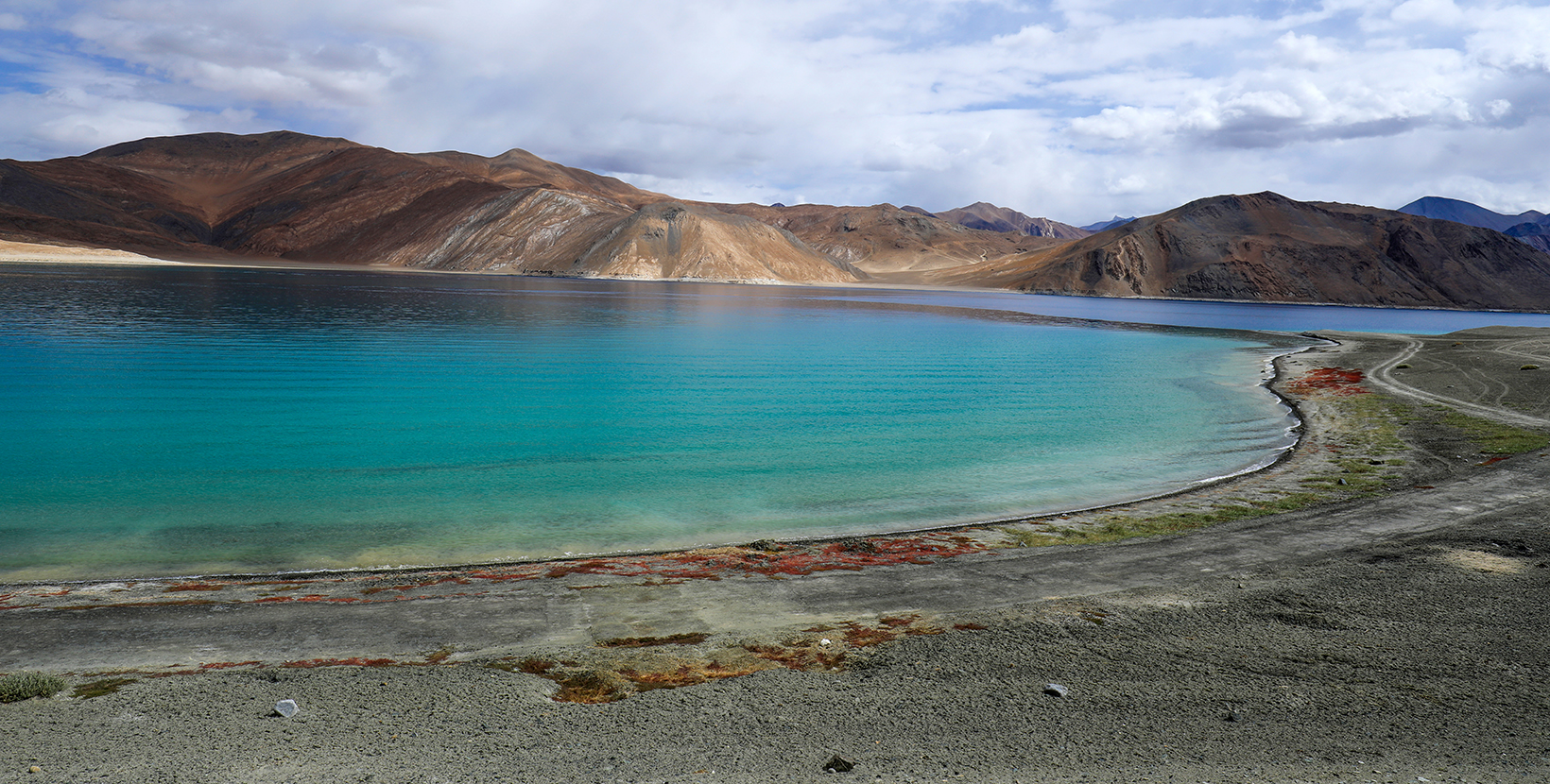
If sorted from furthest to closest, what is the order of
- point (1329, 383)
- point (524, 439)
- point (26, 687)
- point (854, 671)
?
point (1329, 383)
point (524, 439)
point (854, 671)
point (26, 687)

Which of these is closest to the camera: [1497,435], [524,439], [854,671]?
[854,671]

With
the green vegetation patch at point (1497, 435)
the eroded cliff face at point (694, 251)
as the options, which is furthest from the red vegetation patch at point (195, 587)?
the eroded cliff face at point (694, 251)

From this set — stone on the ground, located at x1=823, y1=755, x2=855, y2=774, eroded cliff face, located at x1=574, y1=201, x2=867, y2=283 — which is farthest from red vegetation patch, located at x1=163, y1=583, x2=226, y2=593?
eroded cliff face, located at x1=574, y1=201, x2=867, y2=283

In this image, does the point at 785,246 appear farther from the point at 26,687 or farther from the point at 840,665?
the point at 26,687

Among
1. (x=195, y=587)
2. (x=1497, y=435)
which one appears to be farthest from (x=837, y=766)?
(x=1497, y=435)

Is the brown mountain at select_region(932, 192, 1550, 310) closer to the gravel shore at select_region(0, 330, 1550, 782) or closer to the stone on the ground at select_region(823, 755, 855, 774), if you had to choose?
the gravel shore at select_region(0, 330, 1550, 782)

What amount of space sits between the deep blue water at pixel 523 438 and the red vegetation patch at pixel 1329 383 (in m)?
2.74

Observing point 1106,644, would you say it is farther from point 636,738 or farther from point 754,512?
point 754,512

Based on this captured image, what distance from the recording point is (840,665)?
7.28 m

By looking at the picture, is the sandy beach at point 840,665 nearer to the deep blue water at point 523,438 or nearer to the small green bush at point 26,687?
the small green bush at point 26,687

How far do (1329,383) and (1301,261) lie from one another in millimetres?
164433

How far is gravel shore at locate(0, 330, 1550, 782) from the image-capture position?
18.6 ft

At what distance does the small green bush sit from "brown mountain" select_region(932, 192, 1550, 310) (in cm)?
18158

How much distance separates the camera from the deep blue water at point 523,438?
41.9 ft
